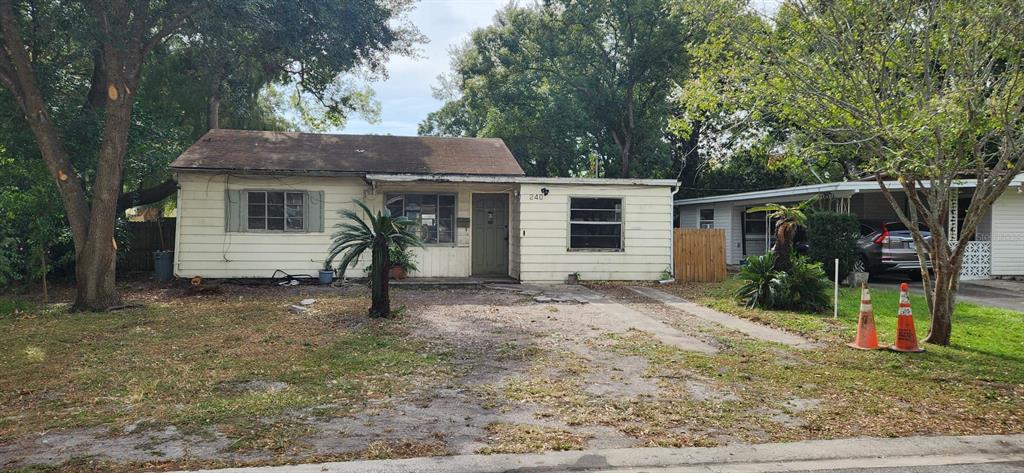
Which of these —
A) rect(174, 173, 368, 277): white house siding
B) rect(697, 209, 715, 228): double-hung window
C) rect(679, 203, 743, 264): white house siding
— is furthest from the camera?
rect(697, 209, 715, 228): double-hung window

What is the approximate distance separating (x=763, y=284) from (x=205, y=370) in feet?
28.6

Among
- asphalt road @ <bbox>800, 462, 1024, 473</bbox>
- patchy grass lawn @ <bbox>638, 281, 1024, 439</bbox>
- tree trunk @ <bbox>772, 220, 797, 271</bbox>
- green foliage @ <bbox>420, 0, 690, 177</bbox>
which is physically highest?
green foliage @ <bbox>420, 0, 690, 177</bbox>

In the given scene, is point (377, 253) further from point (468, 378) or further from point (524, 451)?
point (524, 451)

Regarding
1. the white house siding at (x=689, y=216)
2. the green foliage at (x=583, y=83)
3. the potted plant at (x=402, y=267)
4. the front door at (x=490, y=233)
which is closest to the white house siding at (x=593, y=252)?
the front door at (x=490, y=233)

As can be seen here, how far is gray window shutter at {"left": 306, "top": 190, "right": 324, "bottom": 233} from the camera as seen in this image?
575 inches

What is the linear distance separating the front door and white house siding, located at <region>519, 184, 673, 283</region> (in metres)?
1.50

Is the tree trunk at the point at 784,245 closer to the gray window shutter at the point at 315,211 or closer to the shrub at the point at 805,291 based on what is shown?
the shrub at the point at 805,291

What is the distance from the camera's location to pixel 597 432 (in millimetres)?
4602

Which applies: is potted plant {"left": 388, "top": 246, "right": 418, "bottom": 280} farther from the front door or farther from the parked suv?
the parked suv

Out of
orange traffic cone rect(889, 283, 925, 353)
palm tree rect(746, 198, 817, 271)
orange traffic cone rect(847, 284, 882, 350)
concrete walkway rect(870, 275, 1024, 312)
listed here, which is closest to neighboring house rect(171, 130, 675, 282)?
palm tree rect(746, 198, 817, 271)

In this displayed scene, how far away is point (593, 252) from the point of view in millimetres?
14938

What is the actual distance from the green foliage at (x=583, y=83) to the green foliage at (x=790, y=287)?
1632 centimetres

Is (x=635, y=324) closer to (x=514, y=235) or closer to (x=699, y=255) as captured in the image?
(x=514, y=235)

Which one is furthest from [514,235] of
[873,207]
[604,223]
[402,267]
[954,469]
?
[954,469]
